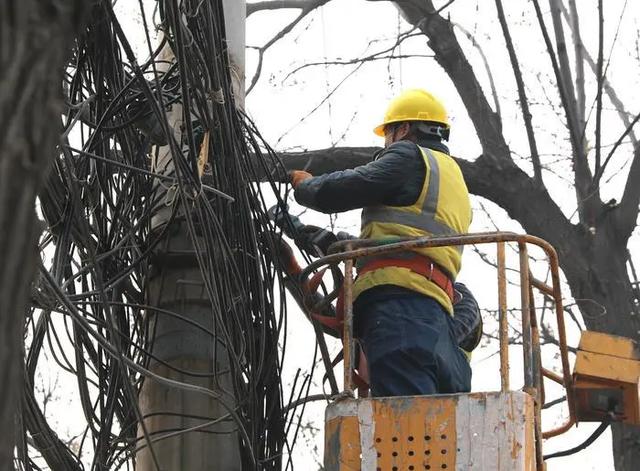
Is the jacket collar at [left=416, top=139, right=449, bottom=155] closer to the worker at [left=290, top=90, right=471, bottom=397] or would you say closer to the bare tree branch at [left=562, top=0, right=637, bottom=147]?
the worker at [left=290, top=90, right=471, bottom=397]

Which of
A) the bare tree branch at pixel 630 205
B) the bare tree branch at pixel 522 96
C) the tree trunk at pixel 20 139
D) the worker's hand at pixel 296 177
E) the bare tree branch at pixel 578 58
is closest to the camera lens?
the tree trunk at pixel 20 139

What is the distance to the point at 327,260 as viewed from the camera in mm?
5492

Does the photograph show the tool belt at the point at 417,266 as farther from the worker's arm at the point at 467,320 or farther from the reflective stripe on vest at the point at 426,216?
the worker's arm at the point at 467,320

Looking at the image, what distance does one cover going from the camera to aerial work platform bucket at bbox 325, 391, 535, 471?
478cm

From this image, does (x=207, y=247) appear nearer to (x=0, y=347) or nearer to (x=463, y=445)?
(x=463, y=445)

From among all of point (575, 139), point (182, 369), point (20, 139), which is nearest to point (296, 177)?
point (182, 369)

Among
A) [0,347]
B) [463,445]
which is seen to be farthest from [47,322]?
[0,347]

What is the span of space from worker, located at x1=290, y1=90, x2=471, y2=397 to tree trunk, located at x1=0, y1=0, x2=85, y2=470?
345 centimetres

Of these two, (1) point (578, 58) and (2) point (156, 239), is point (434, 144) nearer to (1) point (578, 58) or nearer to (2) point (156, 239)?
(2) point (156, 239)

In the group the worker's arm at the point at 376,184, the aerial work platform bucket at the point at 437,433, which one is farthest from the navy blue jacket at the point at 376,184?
the aerial work platform bucket at the point at 437,433

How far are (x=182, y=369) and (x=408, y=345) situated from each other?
89cm

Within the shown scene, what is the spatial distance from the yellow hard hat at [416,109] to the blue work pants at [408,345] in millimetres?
1051

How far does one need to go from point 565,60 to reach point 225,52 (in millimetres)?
6561

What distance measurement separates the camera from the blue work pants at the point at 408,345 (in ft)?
17.5
